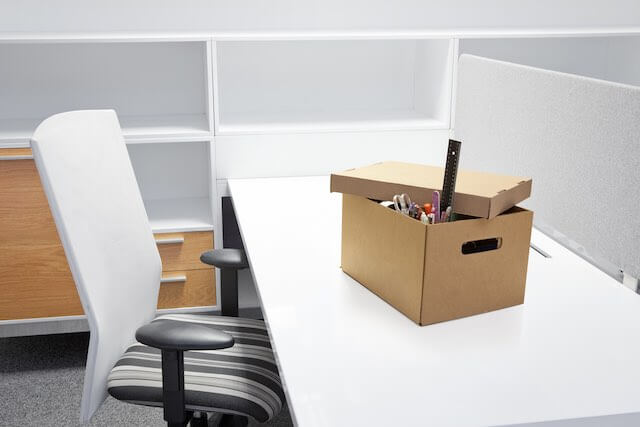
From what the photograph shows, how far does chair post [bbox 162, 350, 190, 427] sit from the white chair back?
143 mm

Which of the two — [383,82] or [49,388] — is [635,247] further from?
[49,388]

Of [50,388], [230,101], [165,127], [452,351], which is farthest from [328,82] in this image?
[452,351]

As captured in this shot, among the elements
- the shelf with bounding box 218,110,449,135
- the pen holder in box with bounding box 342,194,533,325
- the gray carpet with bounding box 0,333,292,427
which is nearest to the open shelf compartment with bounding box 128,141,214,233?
the shelf with bounding box 218,110,449,135

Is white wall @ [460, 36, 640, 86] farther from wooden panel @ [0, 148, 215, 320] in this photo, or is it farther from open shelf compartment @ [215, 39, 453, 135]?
wooden panel @ [0, 148, 215, 320]

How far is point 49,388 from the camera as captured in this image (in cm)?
239

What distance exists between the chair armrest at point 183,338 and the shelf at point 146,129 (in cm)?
118

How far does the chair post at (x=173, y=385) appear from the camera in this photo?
133 cm

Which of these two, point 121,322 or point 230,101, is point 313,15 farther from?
point 121,322

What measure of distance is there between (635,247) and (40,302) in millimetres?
1815

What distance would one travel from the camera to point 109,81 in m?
2.68

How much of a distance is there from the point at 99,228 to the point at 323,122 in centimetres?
128

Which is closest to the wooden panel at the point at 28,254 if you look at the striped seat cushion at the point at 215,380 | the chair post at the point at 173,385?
the striped seat cushion at the point at 215,380

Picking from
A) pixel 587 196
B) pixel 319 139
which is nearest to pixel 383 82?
pixel 319 139

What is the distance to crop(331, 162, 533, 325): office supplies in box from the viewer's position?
1.22 metres
